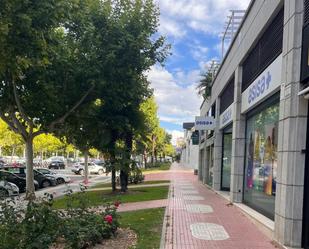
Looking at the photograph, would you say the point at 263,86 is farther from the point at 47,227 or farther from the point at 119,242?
the point at 47,227

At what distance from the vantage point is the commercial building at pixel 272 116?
789 cm

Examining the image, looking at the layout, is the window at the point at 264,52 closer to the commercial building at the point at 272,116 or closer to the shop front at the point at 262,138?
the commercial building at the point at 272,116

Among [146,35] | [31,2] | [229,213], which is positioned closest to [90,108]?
[146,35]

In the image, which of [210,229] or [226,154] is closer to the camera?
[210,229]

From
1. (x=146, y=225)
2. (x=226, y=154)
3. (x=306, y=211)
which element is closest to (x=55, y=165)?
(x=226, y=154)

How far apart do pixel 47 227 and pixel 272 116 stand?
664cm

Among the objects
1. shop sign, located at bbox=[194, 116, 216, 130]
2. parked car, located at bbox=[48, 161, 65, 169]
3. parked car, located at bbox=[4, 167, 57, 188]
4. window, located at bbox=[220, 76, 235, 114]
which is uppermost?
window, located at bbox=[220, 76, 235, 114]

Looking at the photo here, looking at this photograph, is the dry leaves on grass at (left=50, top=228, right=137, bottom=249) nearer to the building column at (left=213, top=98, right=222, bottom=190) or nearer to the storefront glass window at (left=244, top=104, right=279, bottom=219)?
the storefront glass window at (left=244, top=104, right=279, bottom=219)

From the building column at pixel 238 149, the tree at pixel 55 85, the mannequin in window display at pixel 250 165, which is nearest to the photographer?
the mannequin in window display at pixel 250 165

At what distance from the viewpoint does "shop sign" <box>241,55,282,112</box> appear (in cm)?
962

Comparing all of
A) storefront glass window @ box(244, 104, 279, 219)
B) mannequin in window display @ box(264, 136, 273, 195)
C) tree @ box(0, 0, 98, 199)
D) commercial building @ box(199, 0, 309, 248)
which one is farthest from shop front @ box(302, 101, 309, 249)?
tree @ box(0, 0, 98, 199)

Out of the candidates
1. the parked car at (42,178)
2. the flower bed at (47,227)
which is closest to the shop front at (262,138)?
the flower bed at (47,227)

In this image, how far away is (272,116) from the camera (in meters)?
11.0

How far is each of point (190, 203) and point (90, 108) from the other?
7907 millimetres
